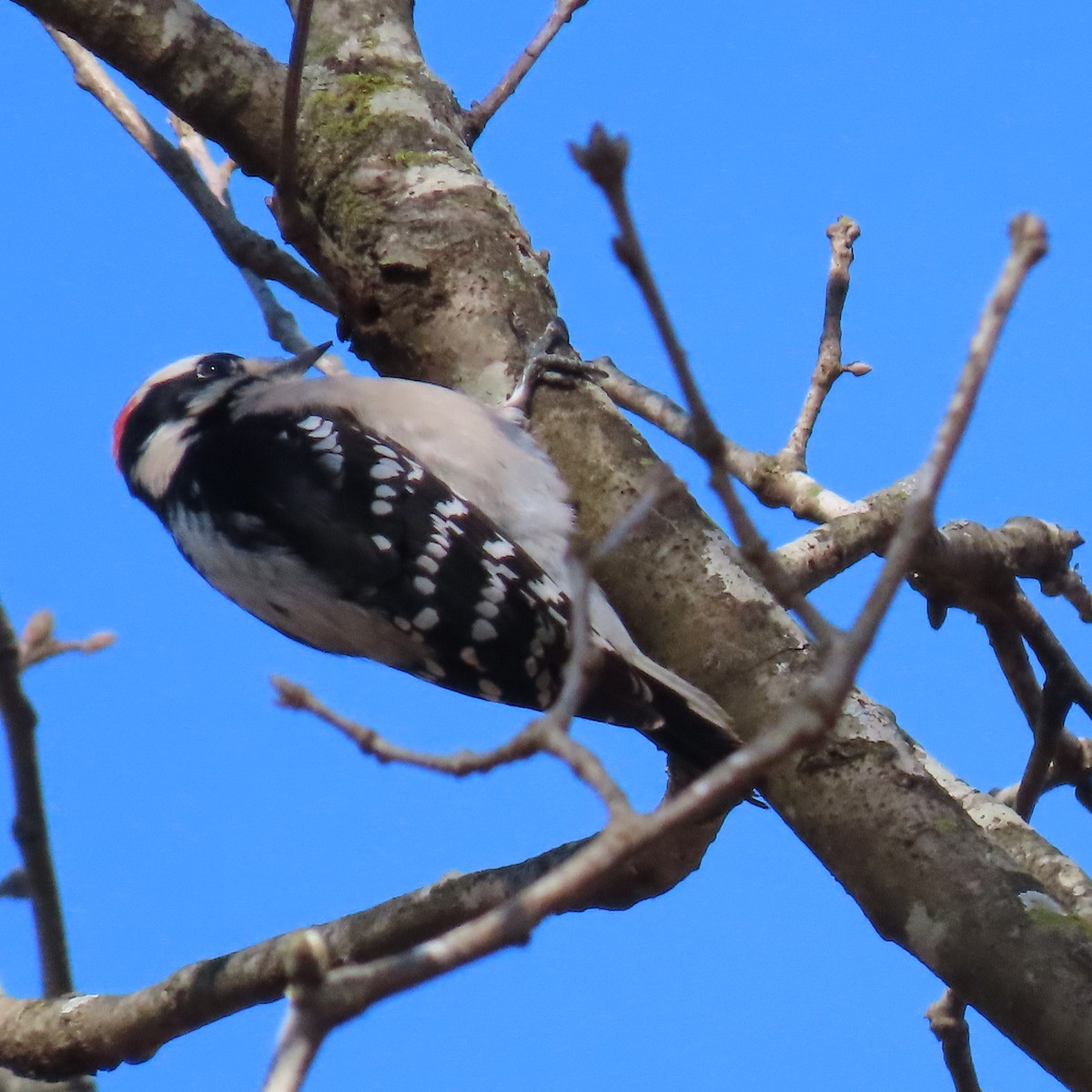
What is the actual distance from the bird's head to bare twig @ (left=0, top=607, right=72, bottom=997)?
2.05 metres

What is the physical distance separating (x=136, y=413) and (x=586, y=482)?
1.77 m

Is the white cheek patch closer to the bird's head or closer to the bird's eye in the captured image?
the bird's head

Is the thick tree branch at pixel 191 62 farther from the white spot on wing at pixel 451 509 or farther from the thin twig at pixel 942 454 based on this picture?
the thin twig at pixel 942 454

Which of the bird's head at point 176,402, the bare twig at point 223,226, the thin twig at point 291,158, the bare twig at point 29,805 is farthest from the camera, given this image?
the bird's head at point 176,402

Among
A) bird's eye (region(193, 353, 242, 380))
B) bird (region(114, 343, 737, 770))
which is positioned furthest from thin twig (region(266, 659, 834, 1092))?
bird's eye (region(193, 353, 242, 380))

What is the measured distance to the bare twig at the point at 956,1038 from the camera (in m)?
3.01

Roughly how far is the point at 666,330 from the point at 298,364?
3079 millimetres

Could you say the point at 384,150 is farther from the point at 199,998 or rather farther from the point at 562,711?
the point at 562,711

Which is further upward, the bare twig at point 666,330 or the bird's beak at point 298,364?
the bird's beak at point 298,364

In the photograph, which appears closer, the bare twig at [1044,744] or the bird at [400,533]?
the bird at [400,533]

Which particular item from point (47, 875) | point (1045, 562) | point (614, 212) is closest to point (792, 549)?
Result: point (1045, 562)

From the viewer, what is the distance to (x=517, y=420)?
3014 millimetres

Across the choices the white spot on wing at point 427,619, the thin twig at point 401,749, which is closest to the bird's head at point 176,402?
the white spot on wing at point 427,619

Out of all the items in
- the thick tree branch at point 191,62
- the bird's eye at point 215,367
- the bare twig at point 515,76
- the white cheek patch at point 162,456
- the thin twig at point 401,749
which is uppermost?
the bare twig at point 515,76
